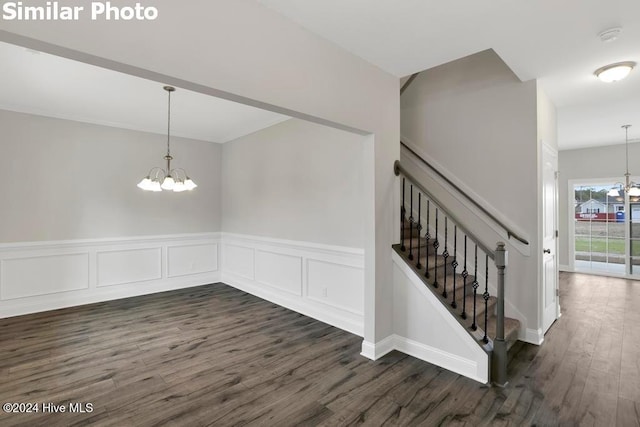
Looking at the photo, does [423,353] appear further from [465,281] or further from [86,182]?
[86,182]

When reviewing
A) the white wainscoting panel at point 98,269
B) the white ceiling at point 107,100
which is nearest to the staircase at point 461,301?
the white ceiling at point 107,100

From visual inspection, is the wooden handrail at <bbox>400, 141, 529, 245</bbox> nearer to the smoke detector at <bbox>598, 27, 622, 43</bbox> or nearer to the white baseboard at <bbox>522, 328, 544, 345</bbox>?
the white baseboard at <bbox>522, 328, 544, 345</bbox>

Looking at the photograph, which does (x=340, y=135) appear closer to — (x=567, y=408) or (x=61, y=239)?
(x=567, y=408)

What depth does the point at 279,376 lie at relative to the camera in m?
2.68

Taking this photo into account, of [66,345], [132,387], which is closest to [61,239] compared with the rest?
[66,345]

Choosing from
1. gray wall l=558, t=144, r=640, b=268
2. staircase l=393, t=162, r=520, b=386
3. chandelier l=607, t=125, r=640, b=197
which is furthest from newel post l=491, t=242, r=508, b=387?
gray wall l=558, t=144, r=640, b=268

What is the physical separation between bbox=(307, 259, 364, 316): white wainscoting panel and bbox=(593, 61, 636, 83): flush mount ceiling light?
3.16 meters

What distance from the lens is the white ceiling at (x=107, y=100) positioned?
9.99ft

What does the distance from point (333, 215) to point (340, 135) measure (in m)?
1.00

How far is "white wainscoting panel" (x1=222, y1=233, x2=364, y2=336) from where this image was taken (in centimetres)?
369

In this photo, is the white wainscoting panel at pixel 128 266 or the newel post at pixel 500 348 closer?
the newel post at pixel 500 348

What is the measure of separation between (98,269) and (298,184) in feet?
11.2

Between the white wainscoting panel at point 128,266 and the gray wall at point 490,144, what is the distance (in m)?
4.63

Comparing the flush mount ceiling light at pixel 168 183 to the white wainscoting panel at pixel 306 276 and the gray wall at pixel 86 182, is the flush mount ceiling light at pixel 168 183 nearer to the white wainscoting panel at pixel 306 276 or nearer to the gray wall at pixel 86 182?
the gray wall at pixel 86 182
